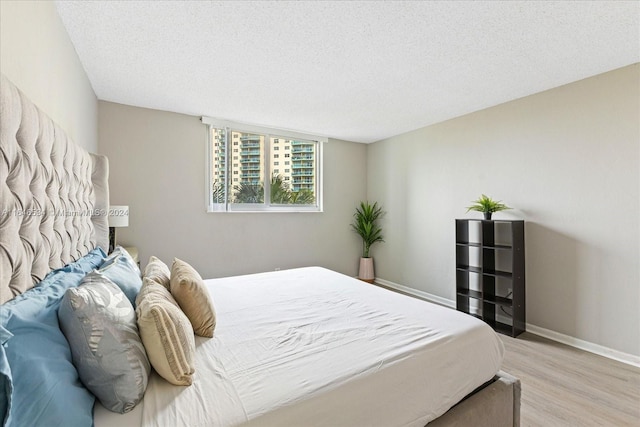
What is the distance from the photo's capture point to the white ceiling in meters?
1.79

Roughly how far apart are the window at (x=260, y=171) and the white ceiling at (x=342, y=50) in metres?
0.72

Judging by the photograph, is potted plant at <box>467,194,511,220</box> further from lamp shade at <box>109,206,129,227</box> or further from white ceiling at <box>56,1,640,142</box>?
lamp shade at <box>109,206,129,227</box>

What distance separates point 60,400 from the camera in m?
0.77

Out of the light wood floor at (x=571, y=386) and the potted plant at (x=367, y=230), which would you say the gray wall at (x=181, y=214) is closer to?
the potted plant at (x=367, y=230)

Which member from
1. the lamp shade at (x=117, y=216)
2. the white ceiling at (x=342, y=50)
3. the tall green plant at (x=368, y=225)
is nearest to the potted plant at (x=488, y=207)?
the white ceiling at (x=342, y=50)

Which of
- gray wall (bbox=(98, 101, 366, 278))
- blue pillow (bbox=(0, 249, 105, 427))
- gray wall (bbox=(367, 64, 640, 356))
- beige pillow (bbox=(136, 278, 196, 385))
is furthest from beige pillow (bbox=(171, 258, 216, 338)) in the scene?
gray wall (bbox=(367, 64, 640, 356))

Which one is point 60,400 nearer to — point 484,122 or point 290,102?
point 290,102

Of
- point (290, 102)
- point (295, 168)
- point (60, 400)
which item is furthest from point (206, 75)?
point (60, 400)

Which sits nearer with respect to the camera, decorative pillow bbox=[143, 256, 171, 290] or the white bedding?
the white bedding

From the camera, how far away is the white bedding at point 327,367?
97 cm

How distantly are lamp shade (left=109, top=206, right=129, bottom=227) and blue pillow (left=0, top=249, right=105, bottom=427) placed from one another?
201cm

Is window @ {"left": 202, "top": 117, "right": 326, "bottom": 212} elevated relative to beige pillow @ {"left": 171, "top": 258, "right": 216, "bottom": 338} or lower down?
elevated

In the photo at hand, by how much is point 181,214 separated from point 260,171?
125cm

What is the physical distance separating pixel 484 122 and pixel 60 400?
4.10 m
